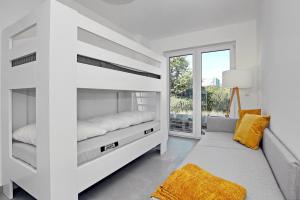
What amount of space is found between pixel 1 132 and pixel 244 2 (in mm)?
3331

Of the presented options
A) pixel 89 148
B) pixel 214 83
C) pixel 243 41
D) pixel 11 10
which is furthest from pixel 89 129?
pixel 243 41

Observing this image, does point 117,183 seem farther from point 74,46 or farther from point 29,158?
point 74,46

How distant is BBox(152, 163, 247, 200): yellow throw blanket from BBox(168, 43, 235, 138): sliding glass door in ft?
8.56

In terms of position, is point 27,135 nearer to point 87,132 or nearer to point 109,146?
point 87,132

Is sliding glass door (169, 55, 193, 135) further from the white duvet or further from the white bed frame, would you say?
the white bed frame

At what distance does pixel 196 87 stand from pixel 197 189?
9.29 ft

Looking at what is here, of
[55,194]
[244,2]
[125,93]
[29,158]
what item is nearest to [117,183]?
[55,194]

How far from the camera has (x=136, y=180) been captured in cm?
165

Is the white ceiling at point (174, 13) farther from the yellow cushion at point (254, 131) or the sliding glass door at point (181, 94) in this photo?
the yellow cushion at point (254, 131)

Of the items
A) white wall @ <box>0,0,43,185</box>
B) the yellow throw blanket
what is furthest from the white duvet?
white wall @ <box>0,0,43,185</box>

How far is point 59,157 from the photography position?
990 millimetres

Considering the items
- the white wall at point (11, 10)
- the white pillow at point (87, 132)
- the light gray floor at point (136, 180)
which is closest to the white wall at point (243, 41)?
the light gray floor at point (136, 180)

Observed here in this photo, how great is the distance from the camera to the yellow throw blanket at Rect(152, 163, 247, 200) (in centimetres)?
71

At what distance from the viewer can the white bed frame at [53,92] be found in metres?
0.96
